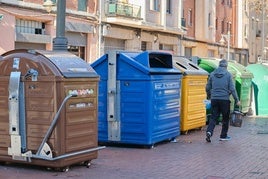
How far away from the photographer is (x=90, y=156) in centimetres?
826

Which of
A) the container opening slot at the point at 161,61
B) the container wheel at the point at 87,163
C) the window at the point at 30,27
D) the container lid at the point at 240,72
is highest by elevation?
the window at the point at 30,27

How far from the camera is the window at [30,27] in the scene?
2066 cm

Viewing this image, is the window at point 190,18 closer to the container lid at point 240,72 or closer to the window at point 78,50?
the window at point 78,50

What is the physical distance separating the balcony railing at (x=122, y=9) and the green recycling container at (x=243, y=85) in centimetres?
954

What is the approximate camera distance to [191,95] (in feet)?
42.1

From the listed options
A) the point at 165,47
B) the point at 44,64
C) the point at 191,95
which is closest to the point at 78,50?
the point at 165,47

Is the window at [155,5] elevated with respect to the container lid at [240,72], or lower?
elevated

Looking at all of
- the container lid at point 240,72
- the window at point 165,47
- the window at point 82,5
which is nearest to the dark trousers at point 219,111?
the container lid at point 240,72

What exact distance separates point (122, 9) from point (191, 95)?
15.2 metres

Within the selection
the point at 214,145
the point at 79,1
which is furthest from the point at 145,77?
the point at 79,1

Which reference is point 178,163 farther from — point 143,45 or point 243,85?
point 143,45

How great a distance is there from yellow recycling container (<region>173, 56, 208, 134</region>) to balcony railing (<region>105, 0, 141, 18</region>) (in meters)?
13.0

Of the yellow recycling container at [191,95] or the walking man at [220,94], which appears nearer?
the walking man at [220,94]

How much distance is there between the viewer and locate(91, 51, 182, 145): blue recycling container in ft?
33.6
